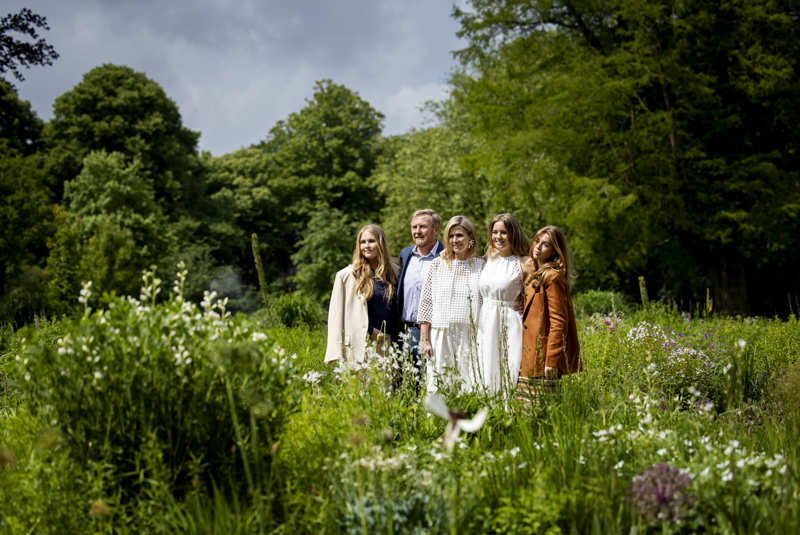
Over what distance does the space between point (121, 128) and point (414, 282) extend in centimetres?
2480

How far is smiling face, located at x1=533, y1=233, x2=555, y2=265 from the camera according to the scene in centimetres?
455

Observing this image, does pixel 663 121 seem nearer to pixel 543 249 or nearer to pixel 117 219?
pixel 543 249

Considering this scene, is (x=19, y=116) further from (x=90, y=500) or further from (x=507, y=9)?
(x=90, y=500)

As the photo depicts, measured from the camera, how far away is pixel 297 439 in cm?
302

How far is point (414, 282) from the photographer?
5141 millimetres

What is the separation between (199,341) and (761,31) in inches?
518

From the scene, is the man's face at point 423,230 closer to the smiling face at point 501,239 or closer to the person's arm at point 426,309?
the person's arm at point 426,309

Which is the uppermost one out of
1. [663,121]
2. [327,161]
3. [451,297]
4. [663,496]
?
[327,161]

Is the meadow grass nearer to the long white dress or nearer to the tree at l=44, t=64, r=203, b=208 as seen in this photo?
the long white dress

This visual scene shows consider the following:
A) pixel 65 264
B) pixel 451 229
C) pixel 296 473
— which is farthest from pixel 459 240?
pixel 65 264

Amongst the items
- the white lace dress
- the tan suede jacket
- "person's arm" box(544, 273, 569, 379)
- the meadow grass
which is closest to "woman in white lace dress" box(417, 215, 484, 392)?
the white lace dress

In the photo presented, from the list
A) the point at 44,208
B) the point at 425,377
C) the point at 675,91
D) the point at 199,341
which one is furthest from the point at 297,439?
the point at 44,208

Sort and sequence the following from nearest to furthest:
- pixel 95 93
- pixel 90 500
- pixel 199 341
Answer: pixel 90 500
pixel 199 341
pixel 95 93

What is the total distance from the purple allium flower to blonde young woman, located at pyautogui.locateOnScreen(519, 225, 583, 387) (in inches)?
71.8
